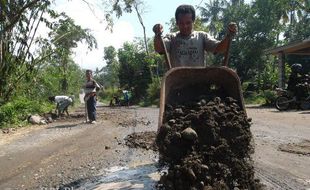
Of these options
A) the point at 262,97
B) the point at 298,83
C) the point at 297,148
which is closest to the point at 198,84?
the point at 297,148

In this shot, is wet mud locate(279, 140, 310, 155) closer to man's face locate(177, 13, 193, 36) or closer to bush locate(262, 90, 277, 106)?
man's face locate(177, 13, 193, 36)

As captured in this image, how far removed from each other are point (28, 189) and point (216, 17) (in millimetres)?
51798

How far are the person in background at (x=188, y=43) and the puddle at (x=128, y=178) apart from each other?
4.53ft

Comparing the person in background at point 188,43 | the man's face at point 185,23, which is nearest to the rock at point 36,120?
the person in background at point 188,43

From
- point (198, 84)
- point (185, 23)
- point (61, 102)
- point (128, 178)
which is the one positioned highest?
point (185, 23)

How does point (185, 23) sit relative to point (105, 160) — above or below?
above

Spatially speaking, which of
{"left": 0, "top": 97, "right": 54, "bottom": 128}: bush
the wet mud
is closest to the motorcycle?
the wet mud

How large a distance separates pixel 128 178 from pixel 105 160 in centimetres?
151

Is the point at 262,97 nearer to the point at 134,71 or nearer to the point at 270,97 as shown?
the point at 270,97

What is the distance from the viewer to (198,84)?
482 cm

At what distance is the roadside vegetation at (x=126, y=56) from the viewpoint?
1504 cm

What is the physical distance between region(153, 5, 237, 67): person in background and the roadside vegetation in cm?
902

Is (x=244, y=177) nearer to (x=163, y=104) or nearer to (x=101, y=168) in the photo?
(x=163, y=104)

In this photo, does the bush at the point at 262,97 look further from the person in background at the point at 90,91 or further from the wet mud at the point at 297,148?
the wet mud at the point at 297,148
